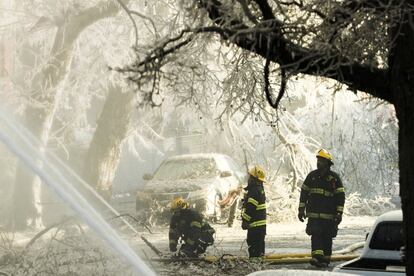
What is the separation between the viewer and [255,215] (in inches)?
416

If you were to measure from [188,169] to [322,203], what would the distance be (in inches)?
279

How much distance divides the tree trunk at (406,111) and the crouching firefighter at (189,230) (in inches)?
207

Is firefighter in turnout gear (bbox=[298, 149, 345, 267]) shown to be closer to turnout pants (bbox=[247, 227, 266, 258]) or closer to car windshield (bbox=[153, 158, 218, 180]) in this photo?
turnout pants (bbox=[247, 227, 266, 258])

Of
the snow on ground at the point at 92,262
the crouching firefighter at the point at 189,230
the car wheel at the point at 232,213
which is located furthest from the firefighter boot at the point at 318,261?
the car wheel at the point at 232,213

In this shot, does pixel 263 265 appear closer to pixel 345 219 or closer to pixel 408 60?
pixel 408 60

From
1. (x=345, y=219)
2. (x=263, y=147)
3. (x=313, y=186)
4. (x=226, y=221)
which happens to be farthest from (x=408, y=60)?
(x=263, y=147)

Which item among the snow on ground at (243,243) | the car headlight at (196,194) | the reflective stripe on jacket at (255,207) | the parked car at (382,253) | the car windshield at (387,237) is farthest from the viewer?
the car headlight at (196,194)

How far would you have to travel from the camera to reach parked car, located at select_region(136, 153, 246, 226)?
1584cm

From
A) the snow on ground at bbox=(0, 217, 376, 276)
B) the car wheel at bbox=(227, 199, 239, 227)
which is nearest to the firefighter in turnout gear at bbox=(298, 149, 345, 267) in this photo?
the snow on ground at bbox=(0, 217, 376, 276)

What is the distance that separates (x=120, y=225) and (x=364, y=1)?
503 inches

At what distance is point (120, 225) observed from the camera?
1722 cm

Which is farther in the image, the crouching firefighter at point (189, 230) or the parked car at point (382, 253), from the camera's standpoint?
the crouching firefighter at point (189, 230)

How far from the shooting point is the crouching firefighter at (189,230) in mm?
10570

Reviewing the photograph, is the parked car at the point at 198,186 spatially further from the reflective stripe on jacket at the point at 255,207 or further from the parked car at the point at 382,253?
Answer: the parked car at the point at 382,253
